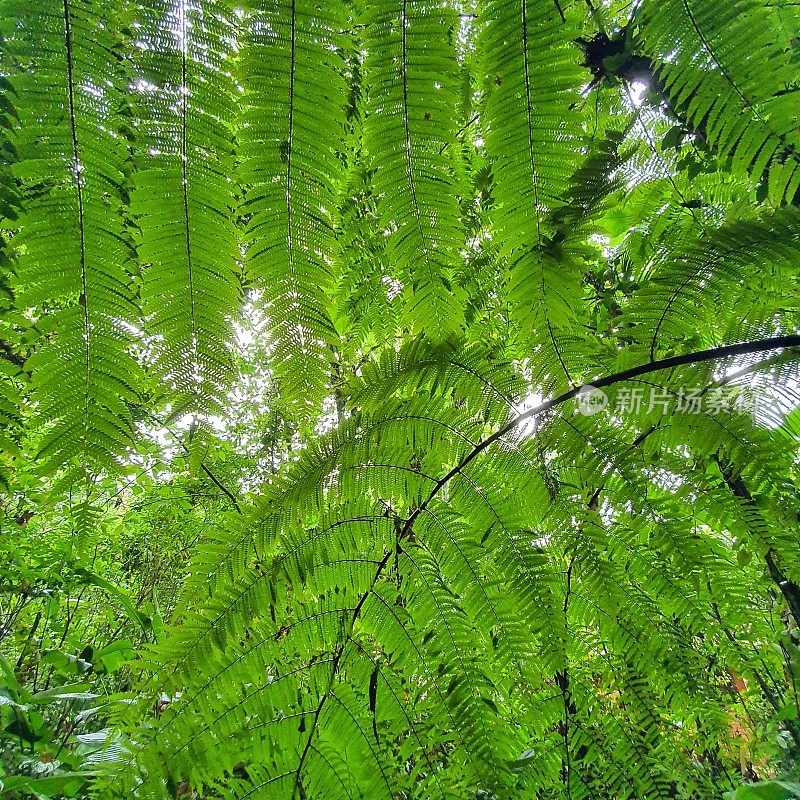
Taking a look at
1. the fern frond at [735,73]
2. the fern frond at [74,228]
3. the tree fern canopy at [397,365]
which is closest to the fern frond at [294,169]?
the tree fern canopy at [397,365]

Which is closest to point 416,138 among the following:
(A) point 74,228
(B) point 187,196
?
(B) point 187,196

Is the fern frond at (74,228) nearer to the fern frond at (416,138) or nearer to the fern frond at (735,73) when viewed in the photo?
the fern frond at (416,138)

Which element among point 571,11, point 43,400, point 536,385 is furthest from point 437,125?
point 571,11

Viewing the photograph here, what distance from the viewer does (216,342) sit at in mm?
713

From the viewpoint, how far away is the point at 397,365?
927 mm

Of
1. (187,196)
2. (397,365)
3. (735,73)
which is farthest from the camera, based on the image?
(397,365)

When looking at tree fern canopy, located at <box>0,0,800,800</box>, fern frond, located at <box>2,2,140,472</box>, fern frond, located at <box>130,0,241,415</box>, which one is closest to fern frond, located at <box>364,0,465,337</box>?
tree fern canopy, located at <box>0,0,800,800</box>

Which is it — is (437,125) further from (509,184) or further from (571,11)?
(571,11)

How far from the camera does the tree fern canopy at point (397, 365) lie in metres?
0.62

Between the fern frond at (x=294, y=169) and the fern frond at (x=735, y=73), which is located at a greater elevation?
the fern frond at (x=294, y=169)

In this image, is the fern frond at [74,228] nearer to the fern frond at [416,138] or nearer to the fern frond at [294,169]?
the fern frond at [294,169]

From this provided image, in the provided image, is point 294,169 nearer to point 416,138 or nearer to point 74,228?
point 416,138

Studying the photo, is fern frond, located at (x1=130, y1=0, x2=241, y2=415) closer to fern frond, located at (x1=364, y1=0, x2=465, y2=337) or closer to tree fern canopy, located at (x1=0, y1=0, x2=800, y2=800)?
tree fern canopy, located at (x1=0, y1=0, x2=800, y2=800)

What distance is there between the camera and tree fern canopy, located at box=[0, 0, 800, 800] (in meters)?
0.62
